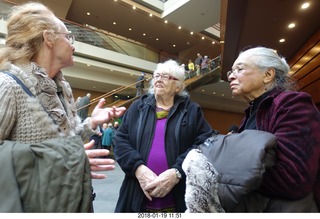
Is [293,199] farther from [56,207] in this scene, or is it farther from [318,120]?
→ [56,207]

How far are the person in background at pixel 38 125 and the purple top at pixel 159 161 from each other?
0.49 m

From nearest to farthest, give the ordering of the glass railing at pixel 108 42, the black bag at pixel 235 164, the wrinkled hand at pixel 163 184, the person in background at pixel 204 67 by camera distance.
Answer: the black bag at pixel 235 164, the wrinkled hand at pixel 163 184, the glass railing at pixel 108 42, the person in background at pixel 204 67

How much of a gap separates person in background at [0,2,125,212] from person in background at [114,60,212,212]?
45 centimetres

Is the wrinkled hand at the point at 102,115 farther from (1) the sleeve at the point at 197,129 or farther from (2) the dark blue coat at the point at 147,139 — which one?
(1) the sleeve at the point at 197,129

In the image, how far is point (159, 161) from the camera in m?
1.49

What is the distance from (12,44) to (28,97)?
28 cm

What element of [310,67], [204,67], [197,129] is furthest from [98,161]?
[204,67]

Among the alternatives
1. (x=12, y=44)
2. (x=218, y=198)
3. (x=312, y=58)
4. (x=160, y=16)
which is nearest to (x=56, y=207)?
(x=218, y=198)

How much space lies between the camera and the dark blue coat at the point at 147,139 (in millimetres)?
1455

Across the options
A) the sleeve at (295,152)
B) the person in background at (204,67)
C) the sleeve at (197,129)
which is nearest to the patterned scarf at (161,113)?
the sleeve at (197,129)

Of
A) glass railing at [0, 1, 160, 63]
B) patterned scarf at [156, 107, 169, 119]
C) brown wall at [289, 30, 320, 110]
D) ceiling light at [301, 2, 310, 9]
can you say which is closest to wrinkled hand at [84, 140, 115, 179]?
patterned scarf at [156, 107, 169, 119]

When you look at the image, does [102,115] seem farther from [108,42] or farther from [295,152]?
[108,42]

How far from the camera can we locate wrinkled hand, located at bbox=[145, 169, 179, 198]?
53.4 inches

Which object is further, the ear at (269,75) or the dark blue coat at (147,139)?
the dark blue coat at (147,139)
